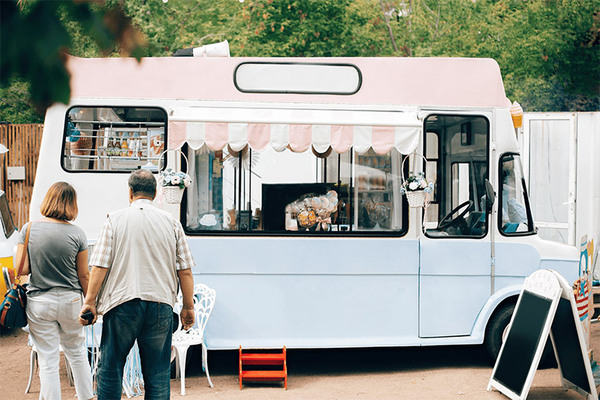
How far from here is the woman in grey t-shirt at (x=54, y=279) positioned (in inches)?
216

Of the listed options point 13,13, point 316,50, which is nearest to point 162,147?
point 13,13

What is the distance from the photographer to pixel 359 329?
746 centimetres

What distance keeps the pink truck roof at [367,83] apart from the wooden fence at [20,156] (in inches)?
292

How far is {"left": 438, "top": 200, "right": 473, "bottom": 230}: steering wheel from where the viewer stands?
7.64 metres

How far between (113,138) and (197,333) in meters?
2.04

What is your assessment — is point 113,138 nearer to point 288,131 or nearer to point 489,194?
point 288,131

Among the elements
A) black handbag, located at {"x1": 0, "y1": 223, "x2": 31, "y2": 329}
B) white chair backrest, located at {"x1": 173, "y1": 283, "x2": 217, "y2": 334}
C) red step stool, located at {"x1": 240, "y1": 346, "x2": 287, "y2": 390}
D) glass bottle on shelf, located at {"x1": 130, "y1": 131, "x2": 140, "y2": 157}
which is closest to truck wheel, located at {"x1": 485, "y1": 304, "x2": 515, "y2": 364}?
red step stool, located at {"x1": 240, "y1": 346, "x2": 287, "y2": 390}

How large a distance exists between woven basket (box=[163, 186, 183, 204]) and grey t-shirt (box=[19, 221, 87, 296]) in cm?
163

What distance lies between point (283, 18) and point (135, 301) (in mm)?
13268

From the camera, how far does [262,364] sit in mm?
7266

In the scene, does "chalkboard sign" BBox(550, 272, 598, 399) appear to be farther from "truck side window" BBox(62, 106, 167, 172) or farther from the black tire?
"truck side window" BBox(62, 106, 167, 172)

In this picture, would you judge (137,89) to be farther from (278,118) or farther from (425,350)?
(425,350)

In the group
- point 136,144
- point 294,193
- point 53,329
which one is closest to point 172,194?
point 136,144

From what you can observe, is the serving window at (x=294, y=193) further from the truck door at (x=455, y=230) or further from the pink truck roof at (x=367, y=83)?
the pink truck roof at (x=367, y=83)
